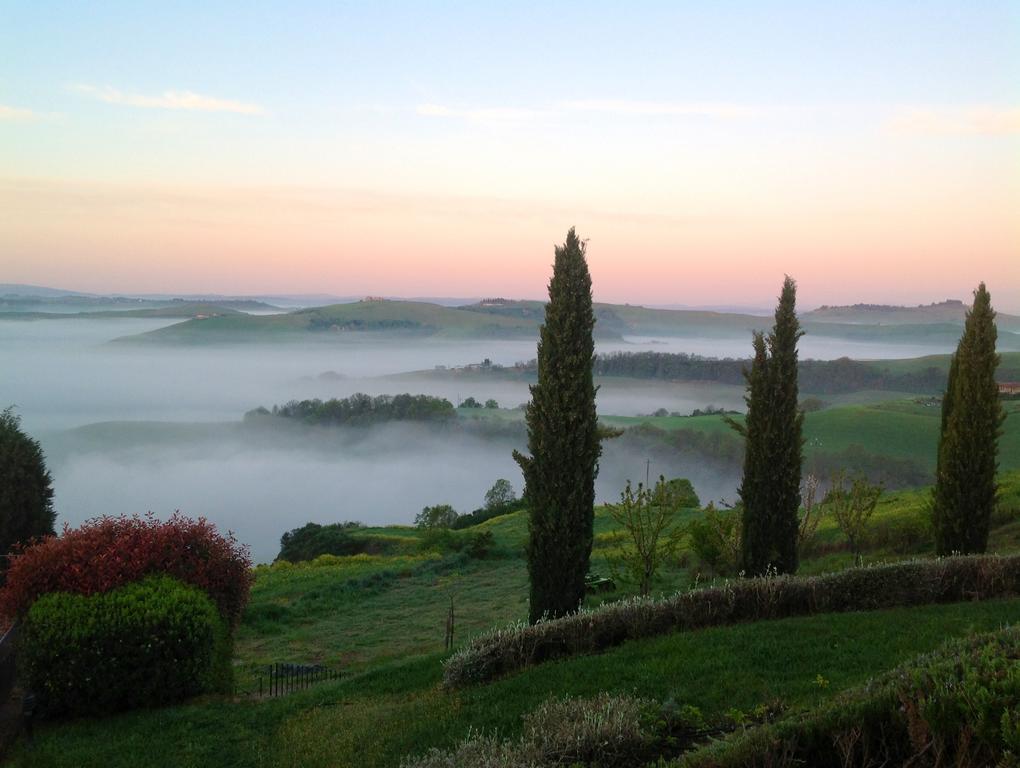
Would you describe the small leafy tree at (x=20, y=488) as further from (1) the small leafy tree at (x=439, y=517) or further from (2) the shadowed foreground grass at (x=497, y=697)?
(1) the small leafy tree at (x=439, y=517)

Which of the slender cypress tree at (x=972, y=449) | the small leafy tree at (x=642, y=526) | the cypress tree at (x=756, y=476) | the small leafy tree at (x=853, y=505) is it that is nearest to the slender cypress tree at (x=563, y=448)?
the small leafy tree at (x=642, y=526)

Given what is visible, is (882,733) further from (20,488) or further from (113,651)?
(20,488)

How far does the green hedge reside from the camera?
9.07 m

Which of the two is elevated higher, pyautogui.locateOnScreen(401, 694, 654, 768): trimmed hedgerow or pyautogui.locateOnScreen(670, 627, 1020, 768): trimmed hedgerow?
pyautogui.locateOnScreen(670, 627, 1020, 768): trimmed hedgerow

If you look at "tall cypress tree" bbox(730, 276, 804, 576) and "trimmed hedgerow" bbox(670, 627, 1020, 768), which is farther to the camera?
"tall cypress tree" bbox(730, 276, 804, 576)

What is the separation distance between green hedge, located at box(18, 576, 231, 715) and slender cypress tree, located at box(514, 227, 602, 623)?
546 cm

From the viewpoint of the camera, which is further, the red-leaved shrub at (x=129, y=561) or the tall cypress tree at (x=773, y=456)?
the tall cypress tree at (x=773, y=456)

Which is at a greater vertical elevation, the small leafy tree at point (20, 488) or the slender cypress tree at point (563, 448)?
the slender cypress tree at point (563, 448)

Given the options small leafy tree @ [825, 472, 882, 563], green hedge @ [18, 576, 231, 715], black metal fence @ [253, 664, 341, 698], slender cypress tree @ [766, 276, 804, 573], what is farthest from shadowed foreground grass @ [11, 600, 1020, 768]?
small leafy tree @ [825, 472, 882, 563]

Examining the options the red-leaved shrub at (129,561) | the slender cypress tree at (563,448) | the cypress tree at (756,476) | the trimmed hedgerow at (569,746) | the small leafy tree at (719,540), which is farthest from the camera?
the small leafy tree at (719,540)

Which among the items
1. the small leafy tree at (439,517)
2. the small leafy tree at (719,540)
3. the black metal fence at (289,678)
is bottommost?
the small leafy tree at (439,517)

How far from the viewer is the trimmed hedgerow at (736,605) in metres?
8.86

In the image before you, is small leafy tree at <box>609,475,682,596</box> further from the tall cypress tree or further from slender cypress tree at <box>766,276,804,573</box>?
slender cypress tree at <box>766,276,804,573</box>

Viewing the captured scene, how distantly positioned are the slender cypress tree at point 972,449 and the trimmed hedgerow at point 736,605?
516 centimetres
